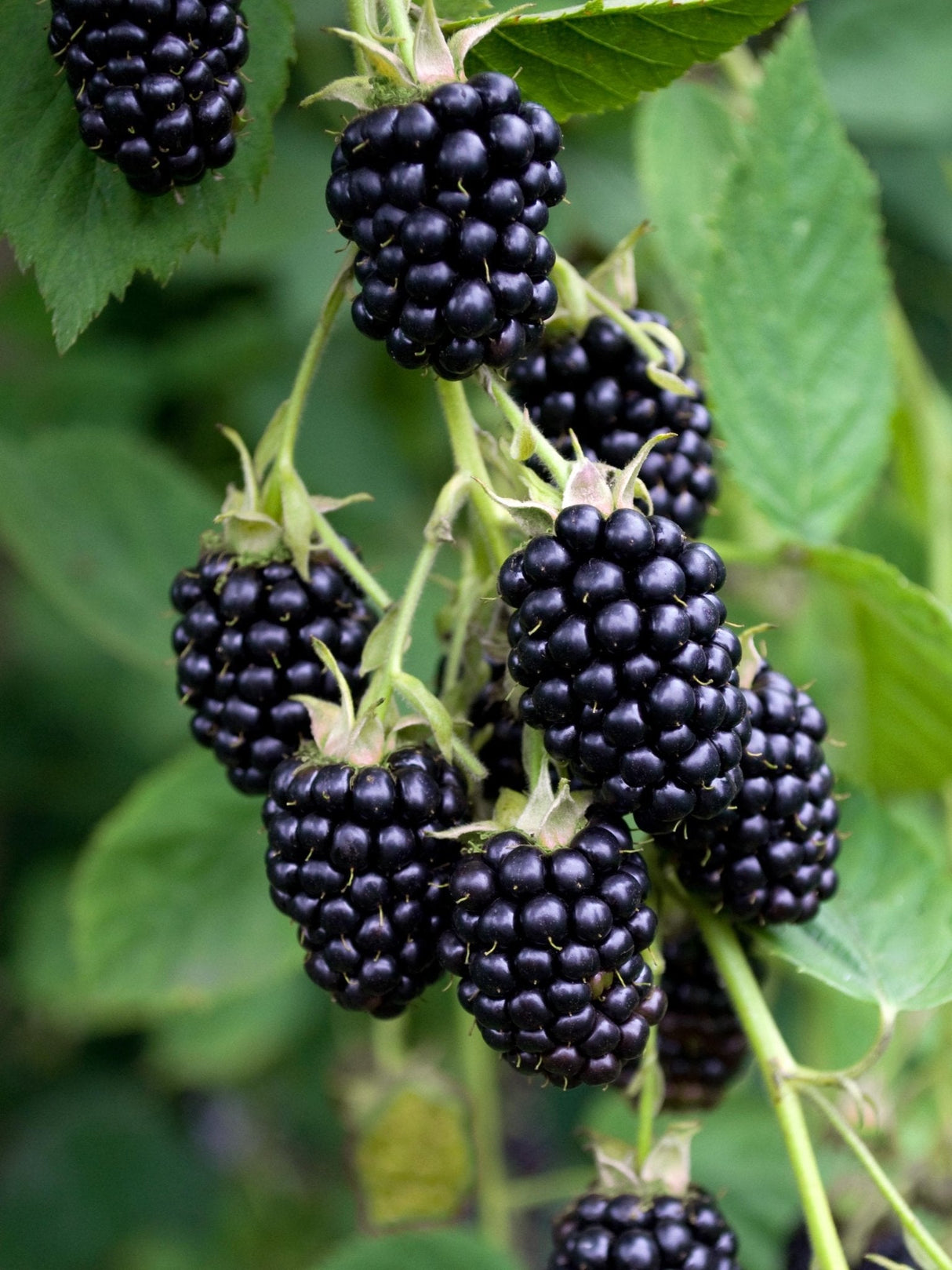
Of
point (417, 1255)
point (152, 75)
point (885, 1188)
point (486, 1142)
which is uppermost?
point (152, 75)

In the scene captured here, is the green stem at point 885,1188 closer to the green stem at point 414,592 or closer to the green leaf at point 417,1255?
the green stem at point 414,592

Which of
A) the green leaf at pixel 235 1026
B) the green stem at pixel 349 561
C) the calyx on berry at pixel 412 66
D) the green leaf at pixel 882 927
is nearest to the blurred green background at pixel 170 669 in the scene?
the green leaf at pixel 235 1026

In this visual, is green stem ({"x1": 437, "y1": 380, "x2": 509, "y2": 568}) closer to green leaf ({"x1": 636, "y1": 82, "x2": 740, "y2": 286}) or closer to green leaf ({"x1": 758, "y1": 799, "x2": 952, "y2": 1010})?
green leaf ({"x1": 758, "y1": 799, "x2": 952, "y2": 1010})

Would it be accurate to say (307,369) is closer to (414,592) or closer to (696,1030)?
(414,592)

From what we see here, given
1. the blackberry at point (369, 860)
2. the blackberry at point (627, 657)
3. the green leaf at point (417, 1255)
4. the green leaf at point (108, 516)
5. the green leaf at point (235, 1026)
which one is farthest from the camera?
the green leaf at point (235, 1026)

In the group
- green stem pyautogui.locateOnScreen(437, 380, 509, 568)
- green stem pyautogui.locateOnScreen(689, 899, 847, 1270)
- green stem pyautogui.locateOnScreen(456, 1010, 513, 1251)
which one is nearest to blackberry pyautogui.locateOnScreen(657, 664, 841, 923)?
green stem pyautogui.locateOnScreen(689, 899, 847, 1270)

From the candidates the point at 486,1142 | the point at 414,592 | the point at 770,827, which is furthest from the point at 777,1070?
the point at 486,1142

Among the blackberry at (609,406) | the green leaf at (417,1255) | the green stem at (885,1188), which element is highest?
the blackberry at (609,406)
